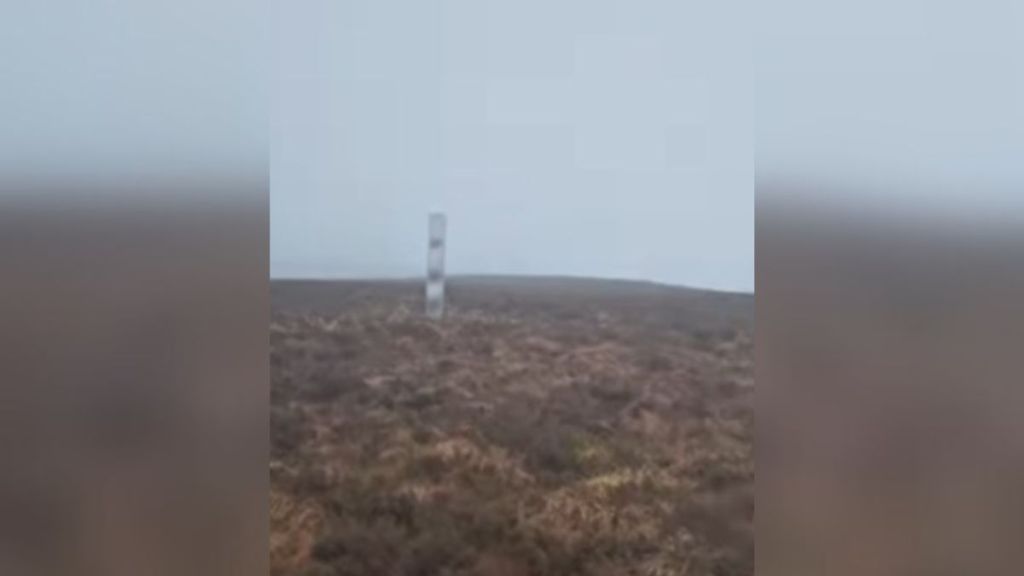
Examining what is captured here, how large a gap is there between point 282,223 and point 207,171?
12cm

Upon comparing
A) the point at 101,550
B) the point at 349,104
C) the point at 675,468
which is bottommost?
the point at 101,550

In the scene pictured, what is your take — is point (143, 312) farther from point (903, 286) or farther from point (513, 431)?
point (903, 286)

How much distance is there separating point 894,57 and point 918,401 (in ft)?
1.53

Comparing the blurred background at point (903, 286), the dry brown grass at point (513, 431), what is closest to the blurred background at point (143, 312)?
the dry brown grass at point (513, 431)

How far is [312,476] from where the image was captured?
1441 mm

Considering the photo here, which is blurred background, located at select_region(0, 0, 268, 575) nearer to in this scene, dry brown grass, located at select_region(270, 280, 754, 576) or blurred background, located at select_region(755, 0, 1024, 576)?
dry brown grass, located at select_region(270, 280, 754, 576)

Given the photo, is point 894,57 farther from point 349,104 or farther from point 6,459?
point 6,459

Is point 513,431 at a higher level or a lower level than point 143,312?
lower

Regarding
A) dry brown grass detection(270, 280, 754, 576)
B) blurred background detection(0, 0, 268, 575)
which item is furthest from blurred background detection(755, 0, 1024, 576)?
blurred background detection(0, 0, 268, 575)

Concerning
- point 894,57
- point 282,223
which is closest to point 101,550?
point 282,223

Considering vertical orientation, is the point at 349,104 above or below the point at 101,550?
above

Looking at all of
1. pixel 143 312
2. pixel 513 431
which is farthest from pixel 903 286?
pixel 143 312

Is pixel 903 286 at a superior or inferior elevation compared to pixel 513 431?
superior

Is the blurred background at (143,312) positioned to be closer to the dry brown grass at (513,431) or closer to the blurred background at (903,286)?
the dry brown grass at (513,431)
